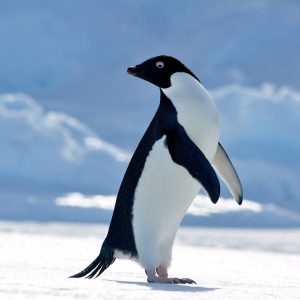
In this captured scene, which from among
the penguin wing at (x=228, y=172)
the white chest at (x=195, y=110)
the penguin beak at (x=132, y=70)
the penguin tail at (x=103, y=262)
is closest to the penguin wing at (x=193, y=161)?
the white chest at (x=195, y=110)

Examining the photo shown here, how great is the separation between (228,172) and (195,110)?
87 centimetres

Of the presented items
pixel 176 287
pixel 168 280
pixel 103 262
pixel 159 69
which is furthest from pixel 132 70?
pixel 176 287

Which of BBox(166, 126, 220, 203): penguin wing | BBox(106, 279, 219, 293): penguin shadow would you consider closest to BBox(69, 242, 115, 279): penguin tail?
BBox(106, 279, 219, 293): penguin shadow

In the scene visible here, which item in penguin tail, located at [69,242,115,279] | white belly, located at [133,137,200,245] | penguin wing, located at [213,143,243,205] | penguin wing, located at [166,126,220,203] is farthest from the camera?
penguin wing, located at [213,143,243,205]

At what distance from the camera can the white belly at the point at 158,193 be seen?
429cm

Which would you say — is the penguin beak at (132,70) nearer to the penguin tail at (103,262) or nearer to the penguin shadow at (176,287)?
the penguin tail at (103,262)

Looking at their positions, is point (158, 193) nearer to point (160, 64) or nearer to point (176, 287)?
point (176, 287)

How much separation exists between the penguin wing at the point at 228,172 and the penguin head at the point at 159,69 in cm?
70

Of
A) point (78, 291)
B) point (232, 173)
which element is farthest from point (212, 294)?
point (232, 173)

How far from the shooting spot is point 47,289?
323 cm

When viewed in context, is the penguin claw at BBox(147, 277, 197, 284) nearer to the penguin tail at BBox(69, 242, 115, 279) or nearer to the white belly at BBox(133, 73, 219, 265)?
the white belly at BBox(133, 73, 219, 265)

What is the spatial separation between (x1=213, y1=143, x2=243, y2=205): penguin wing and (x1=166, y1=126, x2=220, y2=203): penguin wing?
0.85 meters

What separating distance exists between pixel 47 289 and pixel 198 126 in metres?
Answer: 1.48

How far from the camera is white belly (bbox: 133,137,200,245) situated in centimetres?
429
